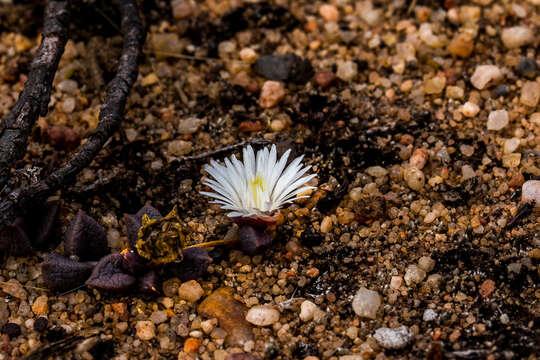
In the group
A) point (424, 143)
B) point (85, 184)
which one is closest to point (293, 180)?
point (424, 143)

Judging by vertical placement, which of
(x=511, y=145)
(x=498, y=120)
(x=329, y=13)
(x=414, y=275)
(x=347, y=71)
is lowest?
(x=414, y=275)

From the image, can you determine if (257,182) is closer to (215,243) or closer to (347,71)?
(215,243)

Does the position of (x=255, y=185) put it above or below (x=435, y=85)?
below

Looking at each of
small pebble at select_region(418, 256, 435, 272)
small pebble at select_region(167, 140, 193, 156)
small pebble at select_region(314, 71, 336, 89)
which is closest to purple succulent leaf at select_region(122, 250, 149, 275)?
small pebble at select_region(167, 140, 193, 156)

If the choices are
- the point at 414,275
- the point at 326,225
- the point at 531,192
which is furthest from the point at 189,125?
the point at 531,192

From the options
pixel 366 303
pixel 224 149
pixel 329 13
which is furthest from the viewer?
pixel 329 13

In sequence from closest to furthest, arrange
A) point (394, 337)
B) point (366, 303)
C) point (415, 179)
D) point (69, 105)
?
point (394, 337) < point (366, 303) < point (415, 179) < point (69, 105)

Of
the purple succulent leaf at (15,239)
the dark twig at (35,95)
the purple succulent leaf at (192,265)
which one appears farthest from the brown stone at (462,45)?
the purple succulent leaf at (15,239)

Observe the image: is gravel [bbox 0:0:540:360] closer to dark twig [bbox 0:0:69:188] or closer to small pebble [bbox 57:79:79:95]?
small pebble [bbox 57:79:79:95]
